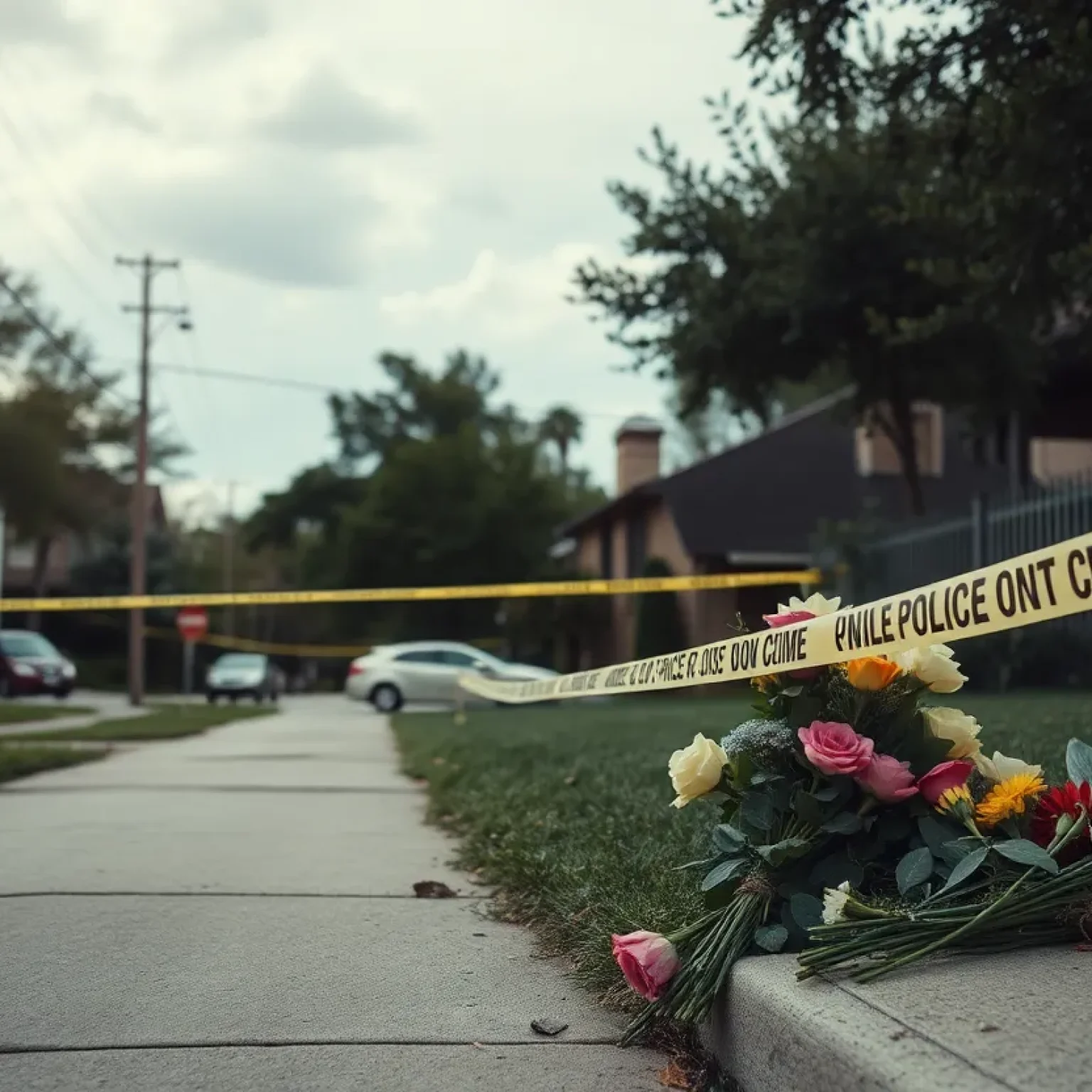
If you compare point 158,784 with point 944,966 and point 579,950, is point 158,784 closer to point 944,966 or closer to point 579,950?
point 579,950

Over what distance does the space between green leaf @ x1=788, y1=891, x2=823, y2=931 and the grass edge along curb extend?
27.8 ft

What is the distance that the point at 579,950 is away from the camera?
4309 mm

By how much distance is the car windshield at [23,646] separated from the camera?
30.1 meters

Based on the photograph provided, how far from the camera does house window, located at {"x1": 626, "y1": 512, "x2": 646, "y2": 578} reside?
33656 millimetres

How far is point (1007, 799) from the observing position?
11.1ft

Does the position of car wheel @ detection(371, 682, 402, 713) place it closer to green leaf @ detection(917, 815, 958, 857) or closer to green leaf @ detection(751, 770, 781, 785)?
green leaf @ detection(751, 770, 781, 785)

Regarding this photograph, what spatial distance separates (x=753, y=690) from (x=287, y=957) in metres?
1.84

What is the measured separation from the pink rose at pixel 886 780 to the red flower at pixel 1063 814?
33 centimetres

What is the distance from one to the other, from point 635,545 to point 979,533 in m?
17.9

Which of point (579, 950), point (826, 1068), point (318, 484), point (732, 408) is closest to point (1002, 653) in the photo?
point (732, 408)

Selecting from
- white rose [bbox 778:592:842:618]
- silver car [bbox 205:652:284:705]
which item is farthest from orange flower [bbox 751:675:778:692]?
silver car [bbox 205:652:284:705]

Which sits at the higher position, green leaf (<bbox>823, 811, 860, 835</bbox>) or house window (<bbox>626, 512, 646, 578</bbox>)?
house window (<bbox>626, 512, 646, 578</bbox>)

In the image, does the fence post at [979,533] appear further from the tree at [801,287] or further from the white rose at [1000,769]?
the white rose at [1000,769]

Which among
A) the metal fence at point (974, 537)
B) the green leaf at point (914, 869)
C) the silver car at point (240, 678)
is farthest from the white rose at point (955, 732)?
the silver car at point (240, 678)
